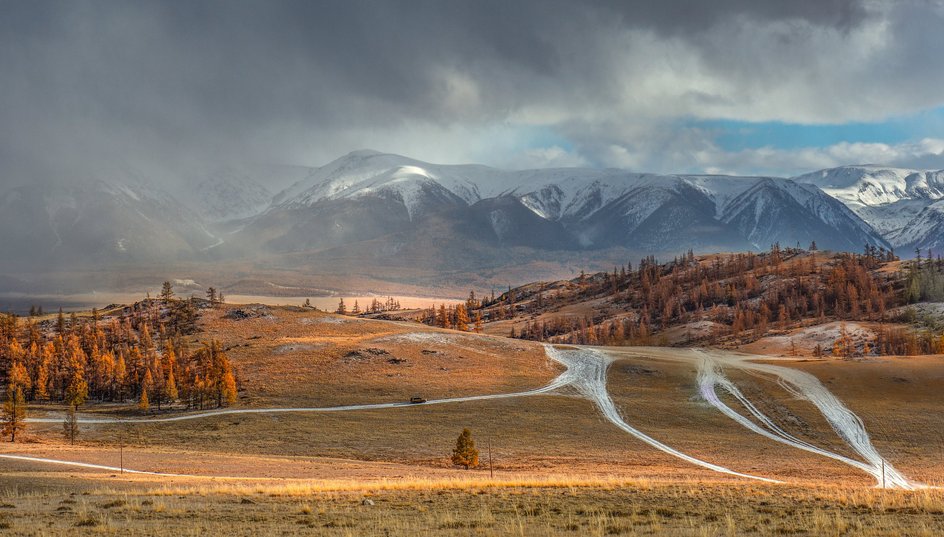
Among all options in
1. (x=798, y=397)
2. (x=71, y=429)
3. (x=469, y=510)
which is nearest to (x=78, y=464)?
(x=71, y=429)

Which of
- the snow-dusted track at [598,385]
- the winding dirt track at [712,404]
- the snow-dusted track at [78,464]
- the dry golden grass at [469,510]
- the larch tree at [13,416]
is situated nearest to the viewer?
the dry golden grass at [469,510]

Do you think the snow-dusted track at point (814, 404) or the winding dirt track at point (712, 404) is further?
the winding dirt track at point (712, 404)

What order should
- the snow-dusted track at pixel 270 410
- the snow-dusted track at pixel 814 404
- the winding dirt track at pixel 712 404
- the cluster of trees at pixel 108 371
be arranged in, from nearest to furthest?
the snow-dusted track at pixel 814 404, the winding dirt track at pixel 712 404, the snow-dusted track at pixel 270 410, the cluster of trees at pixel 108 371

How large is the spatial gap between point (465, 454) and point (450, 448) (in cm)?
1183

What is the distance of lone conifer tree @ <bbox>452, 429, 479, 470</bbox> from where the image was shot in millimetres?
78312

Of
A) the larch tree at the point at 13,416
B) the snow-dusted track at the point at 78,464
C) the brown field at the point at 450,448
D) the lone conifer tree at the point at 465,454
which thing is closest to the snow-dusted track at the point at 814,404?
the brown field at the point at 450,448

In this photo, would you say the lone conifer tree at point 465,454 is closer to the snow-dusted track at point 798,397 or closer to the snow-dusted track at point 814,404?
the snow-dusted track at point 814,404

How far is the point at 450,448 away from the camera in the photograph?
296ft

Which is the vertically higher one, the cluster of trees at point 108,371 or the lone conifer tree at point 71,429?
the cluster of trees at point 108,371

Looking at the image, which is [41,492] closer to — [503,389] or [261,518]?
[261,518]

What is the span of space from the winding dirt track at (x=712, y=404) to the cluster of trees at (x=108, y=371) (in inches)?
377

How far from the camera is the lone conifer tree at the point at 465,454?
7831 cm

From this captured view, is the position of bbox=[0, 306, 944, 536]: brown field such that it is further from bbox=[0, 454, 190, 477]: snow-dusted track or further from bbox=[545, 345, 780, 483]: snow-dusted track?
bbox=[0, 454, 190, 477]: snow-dusted track

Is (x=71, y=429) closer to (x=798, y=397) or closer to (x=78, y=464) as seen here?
(x=78, y=464)
